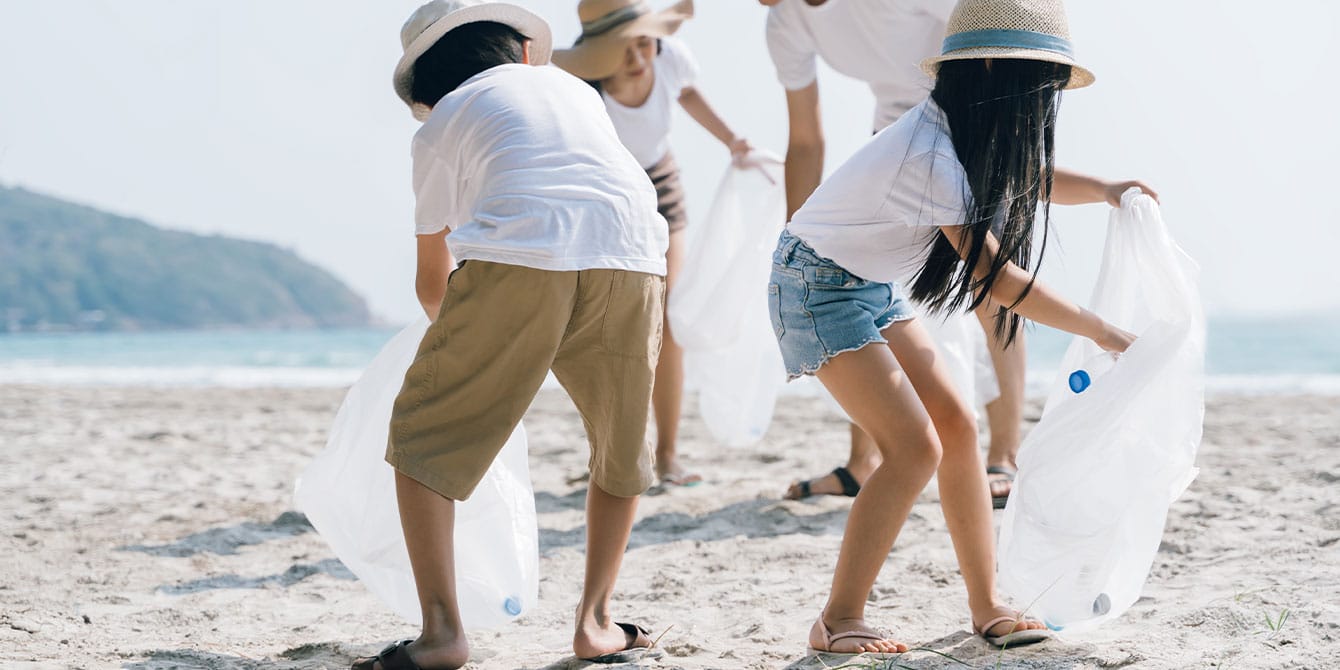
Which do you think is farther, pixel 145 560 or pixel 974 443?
pixel 145 560

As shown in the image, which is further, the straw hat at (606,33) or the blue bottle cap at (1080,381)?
the straw hat at (606,33)

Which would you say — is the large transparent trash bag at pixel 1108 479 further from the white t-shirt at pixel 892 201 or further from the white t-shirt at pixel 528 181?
the white t-shirt at pixel 528 181

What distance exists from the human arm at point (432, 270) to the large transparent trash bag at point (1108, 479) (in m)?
1.07

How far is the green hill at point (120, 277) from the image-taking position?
4600cm

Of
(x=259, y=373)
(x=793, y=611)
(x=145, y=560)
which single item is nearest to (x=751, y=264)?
(x=793, y=611)

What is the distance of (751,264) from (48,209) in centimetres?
5371

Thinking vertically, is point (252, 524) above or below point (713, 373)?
below

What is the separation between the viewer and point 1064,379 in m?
2.02

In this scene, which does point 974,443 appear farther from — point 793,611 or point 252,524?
point 252,524

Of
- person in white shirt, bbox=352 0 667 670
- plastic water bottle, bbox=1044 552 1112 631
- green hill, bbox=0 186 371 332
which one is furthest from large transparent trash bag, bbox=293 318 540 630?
green hill, bbox=0 186 371 332

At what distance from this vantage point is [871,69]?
2951 millimetres

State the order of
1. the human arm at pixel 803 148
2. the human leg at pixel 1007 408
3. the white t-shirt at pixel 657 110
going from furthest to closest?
the white t-shirt at pixel 657 110 < the human leg at pixel 1007 408 < the human arm at pixel 803 148

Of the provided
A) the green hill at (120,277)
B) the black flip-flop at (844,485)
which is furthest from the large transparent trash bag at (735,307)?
the green hill at (120,277)

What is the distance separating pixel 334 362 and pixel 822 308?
1738cm
